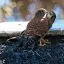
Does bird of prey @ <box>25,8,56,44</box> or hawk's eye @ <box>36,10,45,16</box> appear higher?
hawk's eye @ <box>36,10,45,16</box>

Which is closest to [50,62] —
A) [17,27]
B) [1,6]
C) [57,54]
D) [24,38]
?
[57,54]

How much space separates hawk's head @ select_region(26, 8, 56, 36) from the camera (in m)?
1.34

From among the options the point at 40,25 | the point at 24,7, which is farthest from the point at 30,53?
the point at 24,7

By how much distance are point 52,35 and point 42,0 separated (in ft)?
9.06

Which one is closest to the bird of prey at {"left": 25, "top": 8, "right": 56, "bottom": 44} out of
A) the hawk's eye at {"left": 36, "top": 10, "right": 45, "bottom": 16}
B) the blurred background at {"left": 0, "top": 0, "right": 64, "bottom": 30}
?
the hawk's eye at {"left": 36, "top": 10, "right": 45, "bottom": 16}

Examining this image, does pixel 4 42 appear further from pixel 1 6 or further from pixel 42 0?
pixel 42 0

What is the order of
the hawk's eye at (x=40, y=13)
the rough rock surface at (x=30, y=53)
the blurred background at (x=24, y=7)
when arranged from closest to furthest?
→ the rough rock surface at (x=30, y=53) → the hawk's eye at (x=40, y=13) → the blurred background at (x=24, y=7)

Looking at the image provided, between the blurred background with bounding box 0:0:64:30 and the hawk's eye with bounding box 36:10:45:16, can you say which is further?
the blurred background with bounding box 0:0:64:30

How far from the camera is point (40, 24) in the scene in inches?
53.5

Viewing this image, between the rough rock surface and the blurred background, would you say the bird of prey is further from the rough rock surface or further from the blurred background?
the blurred background

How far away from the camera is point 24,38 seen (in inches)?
52.3

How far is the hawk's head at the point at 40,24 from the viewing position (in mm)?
1341

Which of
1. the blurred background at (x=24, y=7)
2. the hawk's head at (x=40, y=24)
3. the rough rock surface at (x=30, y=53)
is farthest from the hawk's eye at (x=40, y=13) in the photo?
the blurred background at (x=24, y=7)

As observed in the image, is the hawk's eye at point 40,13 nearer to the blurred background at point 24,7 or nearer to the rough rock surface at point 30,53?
the rough rock surface at point 30,53
